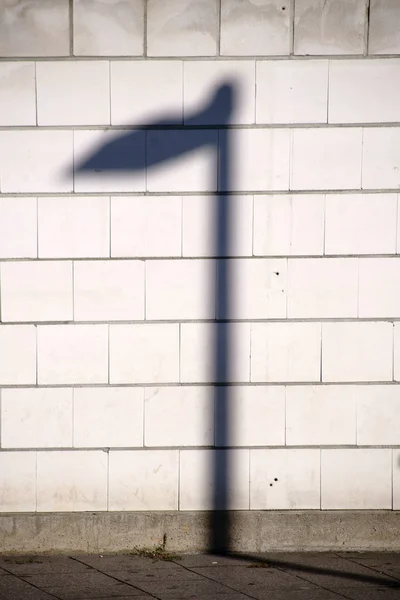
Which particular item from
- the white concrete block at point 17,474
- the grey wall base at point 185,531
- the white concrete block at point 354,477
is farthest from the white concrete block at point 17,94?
the white concrete block at point 354,477

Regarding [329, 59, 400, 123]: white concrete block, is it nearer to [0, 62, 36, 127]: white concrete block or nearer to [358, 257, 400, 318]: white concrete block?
[358, 257, 400, 318]: white concrete block

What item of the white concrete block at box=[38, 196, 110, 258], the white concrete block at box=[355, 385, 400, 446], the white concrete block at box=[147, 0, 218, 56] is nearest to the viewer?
the white concrete block at box=[147, 0, 218, 56]

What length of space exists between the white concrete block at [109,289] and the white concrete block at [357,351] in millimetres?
1258

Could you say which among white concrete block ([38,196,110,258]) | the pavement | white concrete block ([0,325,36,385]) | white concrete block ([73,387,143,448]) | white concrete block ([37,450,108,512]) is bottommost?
the pavement

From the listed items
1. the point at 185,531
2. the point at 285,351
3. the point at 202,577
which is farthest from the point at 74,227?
the point at 202,577

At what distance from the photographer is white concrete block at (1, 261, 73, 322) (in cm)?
516

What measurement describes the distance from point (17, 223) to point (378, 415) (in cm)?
269

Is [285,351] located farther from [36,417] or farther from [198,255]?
[36,417]

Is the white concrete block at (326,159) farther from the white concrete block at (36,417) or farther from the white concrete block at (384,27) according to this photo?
the white concrete block at (36,417)

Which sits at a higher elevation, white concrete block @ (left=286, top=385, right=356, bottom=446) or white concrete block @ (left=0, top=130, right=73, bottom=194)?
white concrete block @ (left=0, top=130, right=73, bottom=194)

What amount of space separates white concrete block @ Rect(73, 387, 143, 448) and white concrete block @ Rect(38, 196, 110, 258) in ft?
3.00

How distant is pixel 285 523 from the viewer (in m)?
5.27

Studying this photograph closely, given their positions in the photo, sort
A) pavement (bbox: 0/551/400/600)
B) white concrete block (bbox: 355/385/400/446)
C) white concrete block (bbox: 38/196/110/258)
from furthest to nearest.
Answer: white concrete block (bbox: 355/385/400/446)
white concrete block (bbox: 38/196/110/258)
pavement (bbox: 0/551/400/600)

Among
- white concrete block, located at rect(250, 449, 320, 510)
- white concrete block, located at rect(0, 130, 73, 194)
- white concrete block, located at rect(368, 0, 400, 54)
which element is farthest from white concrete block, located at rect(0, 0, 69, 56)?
white concrete block, located at rect(250, 449, 320, 510)
